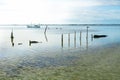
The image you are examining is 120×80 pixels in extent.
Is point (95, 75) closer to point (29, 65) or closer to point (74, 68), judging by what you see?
point (74, 68)

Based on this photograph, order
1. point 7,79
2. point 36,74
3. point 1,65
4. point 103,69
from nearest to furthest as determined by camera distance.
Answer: point 7,79, point 36,74, point 103,69, point 1,65

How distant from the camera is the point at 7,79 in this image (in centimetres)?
2397

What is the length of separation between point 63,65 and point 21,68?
18.1 feet

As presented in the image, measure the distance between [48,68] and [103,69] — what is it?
6.51 m

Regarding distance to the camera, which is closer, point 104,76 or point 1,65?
point 104,76

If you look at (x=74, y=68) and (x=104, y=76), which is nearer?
(x=104, y=76)

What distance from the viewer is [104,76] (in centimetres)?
2477

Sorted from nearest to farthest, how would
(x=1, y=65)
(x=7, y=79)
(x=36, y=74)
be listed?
(x=7, y=79) < (x=36, y=74) < (x=1, y=65)

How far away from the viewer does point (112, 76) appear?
2470 centimetres

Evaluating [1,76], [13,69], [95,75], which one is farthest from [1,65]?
[95,75]

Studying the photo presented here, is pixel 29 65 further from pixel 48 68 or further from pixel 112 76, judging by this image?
pixel 112 76

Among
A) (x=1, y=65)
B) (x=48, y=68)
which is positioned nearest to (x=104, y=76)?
(x=48, y=68)

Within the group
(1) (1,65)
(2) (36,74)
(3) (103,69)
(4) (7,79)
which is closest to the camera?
(4) (7,79)

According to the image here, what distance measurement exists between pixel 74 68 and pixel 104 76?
5.46 metres
